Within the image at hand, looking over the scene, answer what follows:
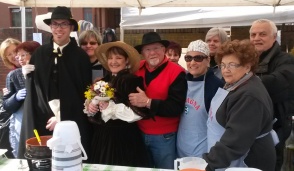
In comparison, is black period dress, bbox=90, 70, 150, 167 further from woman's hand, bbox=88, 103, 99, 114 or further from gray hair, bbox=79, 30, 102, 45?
gray hair, bbox=79, 30, 102, 45

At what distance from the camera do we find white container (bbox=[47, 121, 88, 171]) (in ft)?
4.60

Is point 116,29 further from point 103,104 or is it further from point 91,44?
point 103,104

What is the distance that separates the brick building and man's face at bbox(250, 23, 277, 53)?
463 centimetres

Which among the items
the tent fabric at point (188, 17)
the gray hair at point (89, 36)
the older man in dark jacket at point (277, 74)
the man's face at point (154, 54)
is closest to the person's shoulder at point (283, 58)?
the older man in dark jacket at point (277, 74)

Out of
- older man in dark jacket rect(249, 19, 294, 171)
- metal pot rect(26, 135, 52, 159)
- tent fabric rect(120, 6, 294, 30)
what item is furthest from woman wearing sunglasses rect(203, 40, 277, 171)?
tent fabric rect(120, 6, 294, 30)

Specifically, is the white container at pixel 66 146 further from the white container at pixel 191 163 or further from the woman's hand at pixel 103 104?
the woman's hand at pixel 103 104

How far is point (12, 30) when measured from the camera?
33.1 feet

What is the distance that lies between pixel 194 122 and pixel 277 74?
0.86 m

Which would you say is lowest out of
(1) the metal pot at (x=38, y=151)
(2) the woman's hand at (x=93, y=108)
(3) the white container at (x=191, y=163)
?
(3) the white container at (x=191, y=163)

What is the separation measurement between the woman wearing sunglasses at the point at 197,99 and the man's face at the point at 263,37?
0.69m

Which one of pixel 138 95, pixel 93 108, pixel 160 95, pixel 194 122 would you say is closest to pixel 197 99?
pixel 194 122

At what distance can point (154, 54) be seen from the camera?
2635mm

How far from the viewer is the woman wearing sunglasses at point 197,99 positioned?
8.11 ft

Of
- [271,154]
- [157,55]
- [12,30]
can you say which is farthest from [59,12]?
[12,30]
